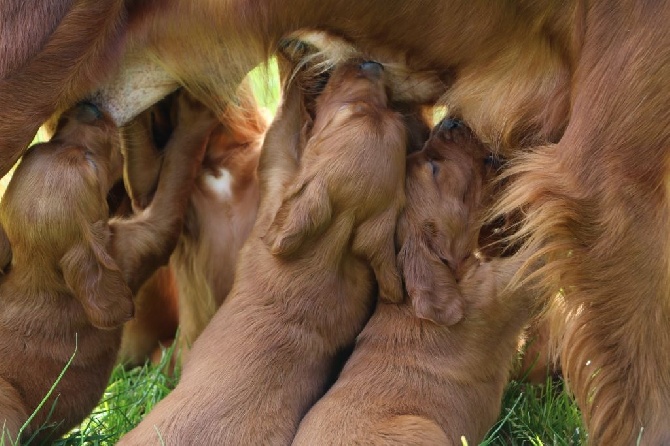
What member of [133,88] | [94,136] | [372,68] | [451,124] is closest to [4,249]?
[94,136]

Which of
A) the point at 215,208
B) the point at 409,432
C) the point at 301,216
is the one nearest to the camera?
the point at 409,432

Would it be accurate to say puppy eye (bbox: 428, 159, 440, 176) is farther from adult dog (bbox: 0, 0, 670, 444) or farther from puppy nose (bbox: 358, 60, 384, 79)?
puppy nose (bbox: 358, 60, 384, 79)

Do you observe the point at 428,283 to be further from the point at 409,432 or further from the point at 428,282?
the point at 409,432

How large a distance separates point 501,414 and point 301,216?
2.66 ft

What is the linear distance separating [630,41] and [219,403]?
46.3 inches

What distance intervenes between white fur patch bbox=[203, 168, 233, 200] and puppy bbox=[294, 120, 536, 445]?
0.67 meters

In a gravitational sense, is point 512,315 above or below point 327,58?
below

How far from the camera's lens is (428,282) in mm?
2705

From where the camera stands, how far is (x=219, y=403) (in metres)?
2.48

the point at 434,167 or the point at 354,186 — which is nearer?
the point at 354,186

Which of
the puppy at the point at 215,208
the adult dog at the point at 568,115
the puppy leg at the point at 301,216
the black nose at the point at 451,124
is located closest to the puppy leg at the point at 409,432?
the adult dog at the point at 568,115

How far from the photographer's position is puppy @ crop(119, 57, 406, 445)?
2.50 meters

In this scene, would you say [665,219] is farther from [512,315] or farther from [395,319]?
[395,319]

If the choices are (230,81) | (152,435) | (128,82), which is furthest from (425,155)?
(152,435)
